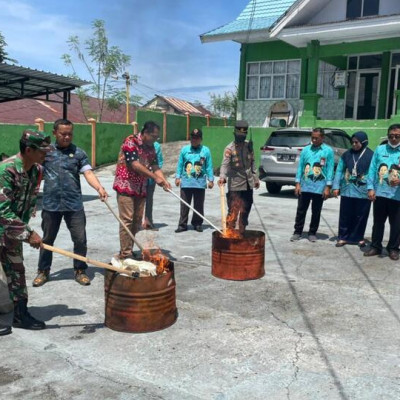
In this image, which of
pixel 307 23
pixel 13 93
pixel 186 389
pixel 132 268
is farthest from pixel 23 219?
pixel 307 23

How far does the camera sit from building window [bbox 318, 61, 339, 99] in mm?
20406

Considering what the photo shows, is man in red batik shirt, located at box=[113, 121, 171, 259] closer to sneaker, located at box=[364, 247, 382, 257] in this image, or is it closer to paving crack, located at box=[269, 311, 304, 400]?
paving crack, located at box=[269, 311, 304, 400]

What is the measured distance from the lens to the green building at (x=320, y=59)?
17.1 metres

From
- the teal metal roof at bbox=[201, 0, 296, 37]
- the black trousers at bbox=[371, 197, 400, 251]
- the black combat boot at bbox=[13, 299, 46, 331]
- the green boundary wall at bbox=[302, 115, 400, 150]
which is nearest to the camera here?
the black combat boot at bbox=[13, 299, 46, 331]

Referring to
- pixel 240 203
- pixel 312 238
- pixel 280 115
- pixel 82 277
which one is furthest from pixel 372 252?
pixel 280 115

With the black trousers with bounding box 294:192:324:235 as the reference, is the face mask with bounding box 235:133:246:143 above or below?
above

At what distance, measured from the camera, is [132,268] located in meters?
3.95

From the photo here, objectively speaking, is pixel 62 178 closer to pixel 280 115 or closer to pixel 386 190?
pixel 386 190

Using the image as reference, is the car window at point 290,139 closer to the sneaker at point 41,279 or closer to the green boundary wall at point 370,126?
the green boundary wall at point 370,126

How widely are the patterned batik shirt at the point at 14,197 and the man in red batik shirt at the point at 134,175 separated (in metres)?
1.65

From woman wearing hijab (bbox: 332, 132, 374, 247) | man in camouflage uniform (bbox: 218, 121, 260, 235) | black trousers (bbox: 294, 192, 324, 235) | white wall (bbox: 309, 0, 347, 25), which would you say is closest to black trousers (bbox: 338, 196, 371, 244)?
woman wearing hijab (bbox: 332, 132, 374, 247)

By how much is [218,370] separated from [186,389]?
1.07 ft

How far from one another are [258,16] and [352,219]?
1760 cm

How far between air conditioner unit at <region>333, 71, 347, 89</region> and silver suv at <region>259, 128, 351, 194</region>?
7.21 m
